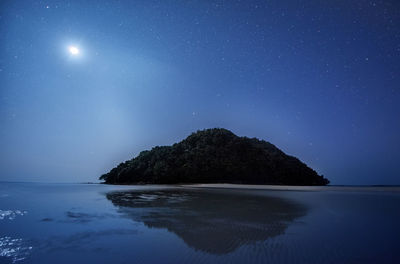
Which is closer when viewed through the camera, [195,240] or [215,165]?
[195,240]

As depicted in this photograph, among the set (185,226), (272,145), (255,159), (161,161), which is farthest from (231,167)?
(185,226)

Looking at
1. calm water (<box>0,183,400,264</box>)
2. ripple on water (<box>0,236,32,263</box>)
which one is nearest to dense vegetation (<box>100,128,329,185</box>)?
calm water (<box>0,183,400,264</box>)

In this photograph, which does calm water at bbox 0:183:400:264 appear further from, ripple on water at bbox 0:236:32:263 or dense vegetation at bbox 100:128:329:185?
dense vegetation at bbox 100:128:329:185

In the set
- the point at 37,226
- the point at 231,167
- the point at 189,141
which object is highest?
the point at 189,141

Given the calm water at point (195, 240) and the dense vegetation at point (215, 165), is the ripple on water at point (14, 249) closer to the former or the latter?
the calm water at point (195, 240)

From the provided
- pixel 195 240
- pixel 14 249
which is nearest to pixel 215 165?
pixel 195 240

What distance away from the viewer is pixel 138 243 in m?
3.95

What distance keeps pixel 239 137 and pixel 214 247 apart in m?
55.8

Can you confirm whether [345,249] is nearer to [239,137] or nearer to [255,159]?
[255,159]

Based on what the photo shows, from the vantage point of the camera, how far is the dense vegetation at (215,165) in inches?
1885

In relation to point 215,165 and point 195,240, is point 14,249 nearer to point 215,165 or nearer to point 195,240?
point 195,240

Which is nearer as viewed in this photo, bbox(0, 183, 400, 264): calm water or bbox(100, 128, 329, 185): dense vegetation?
bbox(0, 183, 400, 264): calm water

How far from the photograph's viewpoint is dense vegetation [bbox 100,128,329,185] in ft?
157

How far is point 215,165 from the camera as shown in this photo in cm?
4803
